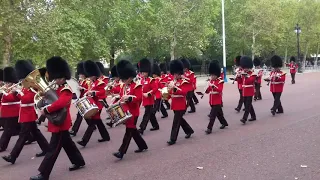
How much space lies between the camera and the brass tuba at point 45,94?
6000mm

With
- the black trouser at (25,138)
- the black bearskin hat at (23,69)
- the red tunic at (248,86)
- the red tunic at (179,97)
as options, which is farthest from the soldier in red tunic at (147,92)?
the black trouser at (25,138)

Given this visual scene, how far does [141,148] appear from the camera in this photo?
24.6 ft

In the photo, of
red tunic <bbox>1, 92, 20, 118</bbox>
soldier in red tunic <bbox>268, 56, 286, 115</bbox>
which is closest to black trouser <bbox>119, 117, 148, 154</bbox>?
red tunic <bbox>1, 92, 20, 118</bbox>

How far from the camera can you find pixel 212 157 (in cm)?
680

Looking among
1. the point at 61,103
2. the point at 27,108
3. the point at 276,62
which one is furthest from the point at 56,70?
the point at 276,62

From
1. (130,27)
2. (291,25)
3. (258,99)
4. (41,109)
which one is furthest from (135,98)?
(291,25)

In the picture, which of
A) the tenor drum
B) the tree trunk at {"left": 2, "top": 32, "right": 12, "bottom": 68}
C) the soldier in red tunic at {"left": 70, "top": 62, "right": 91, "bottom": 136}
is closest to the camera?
the tenor drum

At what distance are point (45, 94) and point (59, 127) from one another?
1.79ft

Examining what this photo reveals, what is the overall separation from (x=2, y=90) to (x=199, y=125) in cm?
479

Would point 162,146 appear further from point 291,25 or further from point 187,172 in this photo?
point 291,25

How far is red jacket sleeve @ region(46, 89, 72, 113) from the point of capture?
19.4 feet

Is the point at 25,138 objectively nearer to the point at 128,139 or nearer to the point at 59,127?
the point at 59,127

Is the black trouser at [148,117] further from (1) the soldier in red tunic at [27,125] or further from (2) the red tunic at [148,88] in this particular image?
(1) the soldier in red tunic at [27,125]

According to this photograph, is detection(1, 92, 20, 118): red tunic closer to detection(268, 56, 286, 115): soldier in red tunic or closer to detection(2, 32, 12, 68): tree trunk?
detection(268, 56, 286, 115): soldier in red tunic
